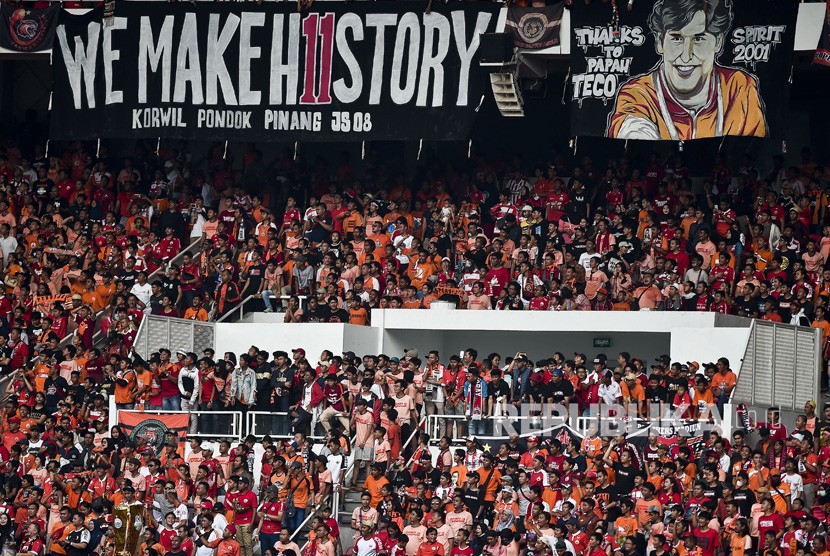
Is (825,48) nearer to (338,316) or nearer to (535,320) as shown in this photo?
(535,320)

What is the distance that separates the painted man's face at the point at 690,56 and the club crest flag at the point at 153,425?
370 inches

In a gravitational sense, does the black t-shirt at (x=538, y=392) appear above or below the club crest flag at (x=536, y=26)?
below

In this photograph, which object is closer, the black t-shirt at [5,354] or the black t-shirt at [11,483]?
the black t-shirt at [11,483]

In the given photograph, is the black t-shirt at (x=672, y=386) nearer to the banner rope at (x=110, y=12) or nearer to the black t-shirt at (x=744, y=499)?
the black t-shirt at (x=744, y=499)

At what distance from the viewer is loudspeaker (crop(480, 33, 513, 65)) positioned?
90.6 ft

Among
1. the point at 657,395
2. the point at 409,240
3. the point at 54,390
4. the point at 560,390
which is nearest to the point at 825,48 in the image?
the point at 409,240

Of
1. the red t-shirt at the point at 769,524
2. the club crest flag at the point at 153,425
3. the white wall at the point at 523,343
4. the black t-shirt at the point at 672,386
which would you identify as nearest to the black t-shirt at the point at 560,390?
the black t-shirt at the point at 672,386

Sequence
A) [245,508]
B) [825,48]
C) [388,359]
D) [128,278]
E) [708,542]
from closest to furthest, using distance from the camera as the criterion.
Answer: [708,542] < [245,508] < [388,359] < [825,48] < [128,278]

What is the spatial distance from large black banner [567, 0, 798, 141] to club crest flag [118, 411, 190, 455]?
8192 mm

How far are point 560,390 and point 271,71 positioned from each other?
889 cm

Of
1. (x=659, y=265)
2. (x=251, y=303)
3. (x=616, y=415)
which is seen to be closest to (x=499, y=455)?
(x=616, y=415)

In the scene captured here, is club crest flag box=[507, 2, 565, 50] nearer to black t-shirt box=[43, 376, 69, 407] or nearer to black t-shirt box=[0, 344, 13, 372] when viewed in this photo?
black t-shirt box=[43, 376, 69, 407]

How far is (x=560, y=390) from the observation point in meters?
23.6

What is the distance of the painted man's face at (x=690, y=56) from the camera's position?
2777cm
